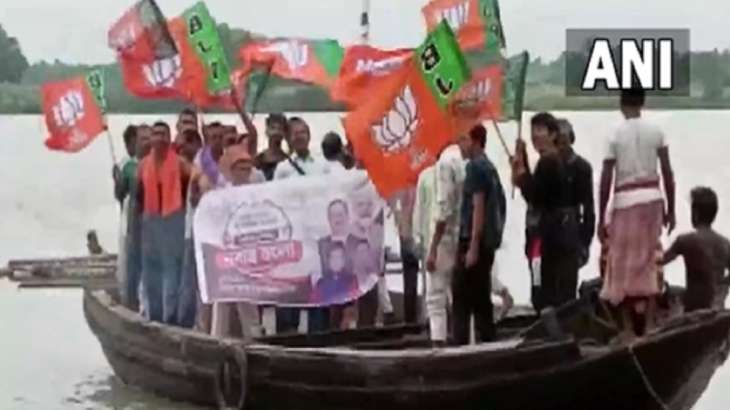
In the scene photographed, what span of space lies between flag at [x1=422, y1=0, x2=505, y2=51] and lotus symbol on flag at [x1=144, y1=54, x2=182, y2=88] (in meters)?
1.93

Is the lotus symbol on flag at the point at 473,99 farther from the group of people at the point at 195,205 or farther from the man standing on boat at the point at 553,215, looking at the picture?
the group of people at the point at 195,205

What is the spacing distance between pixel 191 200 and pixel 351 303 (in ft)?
3.99

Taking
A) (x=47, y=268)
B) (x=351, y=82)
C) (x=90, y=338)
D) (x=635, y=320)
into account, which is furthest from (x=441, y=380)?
(x=90, y=338)

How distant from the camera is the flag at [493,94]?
10922 mm

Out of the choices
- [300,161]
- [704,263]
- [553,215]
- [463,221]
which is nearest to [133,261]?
[300,161]

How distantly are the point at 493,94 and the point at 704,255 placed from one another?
2.01 m

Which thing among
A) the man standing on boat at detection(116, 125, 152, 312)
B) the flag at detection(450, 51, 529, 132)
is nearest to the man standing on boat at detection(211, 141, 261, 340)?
the man standing on boat at detection(116, 125, 152, 312)

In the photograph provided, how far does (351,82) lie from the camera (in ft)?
42.2

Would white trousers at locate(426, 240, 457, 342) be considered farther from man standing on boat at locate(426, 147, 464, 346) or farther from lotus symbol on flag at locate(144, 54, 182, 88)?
lotus symbol on flag at locate(144, 54, 182, 88)

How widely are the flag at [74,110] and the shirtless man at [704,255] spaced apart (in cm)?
620

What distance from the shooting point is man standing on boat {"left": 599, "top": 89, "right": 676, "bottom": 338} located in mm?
10531

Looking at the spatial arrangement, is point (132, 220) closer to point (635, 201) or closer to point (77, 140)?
point (77, 140)

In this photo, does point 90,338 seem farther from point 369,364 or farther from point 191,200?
point 369,364

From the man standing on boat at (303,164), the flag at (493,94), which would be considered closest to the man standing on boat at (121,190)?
the man standing on boat at (303,164)
